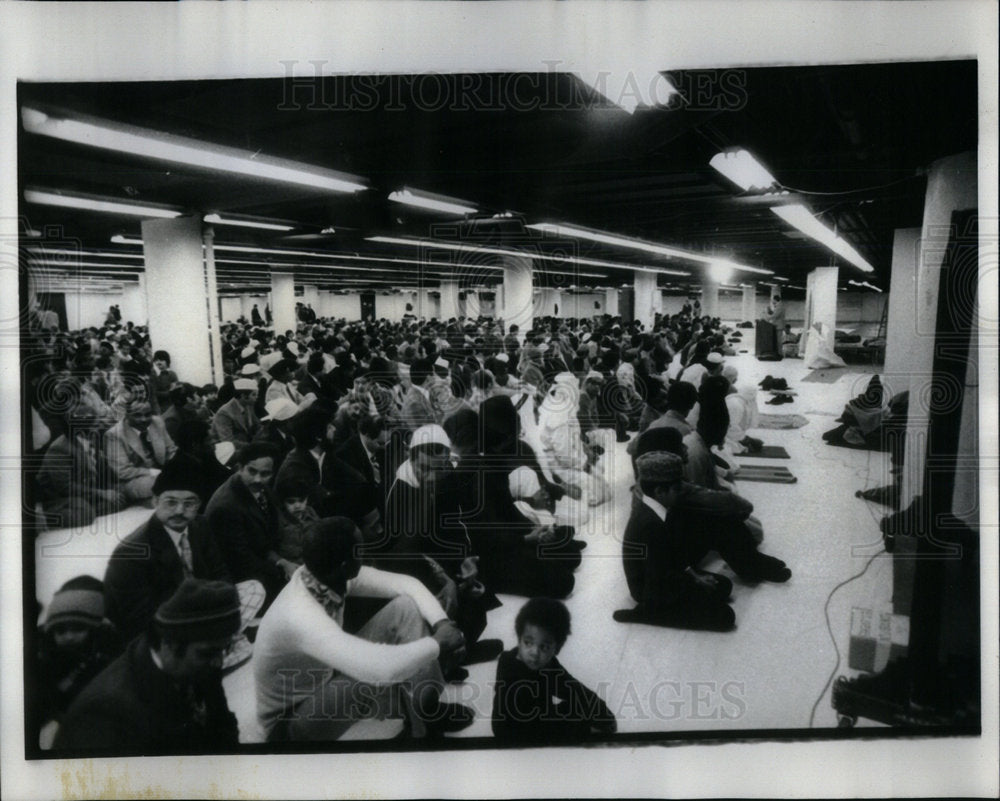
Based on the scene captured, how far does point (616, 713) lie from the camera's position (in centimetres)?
224

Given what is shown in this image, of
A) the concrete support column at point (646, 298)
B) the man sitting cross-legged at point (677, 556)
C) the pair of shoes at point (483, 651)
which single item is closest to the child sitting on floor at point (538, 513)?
the man sitting cross-legged at point (677, 556)

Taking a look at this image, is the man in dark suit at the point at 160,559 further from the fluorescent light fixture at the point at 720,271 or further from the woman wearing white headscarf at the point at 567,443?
the fluorescent light fixture at the point at 720,271

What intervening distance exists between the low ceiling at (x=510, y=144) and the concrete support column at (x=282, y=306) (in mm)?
191

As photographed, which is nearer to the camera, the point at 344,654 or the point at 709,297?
the point at 344,654

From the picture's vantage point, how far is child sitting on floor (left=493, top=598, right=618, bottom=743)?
87.4 inches

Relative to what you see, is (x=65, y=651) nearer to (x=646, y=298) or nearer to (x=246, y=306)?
(x=246, y=306)

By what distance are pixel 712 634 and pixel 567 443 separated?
1032 mm

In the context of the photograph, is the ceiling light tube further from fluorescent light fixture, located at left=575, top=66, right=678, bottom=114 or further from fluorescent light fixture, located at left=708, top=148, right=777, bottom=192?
fluorescent light fixture, located at left=708, top=148, right=777, bottom=192

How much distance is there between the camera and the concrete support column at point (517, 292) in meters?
2.52

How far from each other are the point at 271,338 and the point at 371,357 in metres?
0.57

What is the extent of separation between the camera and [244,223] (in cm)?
313

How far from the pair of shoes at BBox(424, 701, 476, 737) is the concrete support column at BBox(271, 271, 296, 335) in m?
1.94

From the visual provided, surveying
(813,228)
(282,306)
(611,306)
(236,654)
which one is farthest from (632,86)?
(236,654)

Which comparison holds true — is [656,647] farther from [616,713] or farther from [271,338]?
[271,338]
